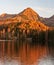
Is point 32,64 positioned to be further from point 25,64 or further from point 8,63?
point 8,63

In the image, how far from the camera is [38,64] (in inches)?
2808

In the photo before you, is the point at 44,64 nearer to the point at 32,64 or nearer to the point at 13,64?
the point at 32,64

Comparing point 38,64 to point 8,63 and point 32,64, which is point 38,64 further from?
point 8,63

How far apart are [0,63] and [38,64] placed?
10420mm

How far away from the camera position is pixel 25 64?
7006cm

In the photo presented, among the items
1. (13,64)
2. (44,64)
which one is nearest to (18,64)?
(13,64)

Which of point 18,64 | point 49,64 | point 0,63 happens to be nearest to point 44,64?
point 49,64

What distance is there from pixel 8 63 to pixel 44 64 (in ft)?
32.0

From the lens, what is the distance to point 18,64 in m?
70.8

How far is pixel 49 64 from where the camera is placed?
71062 millimetres

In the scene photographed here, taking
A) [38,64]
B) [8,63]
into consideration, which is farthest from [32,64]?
[8,63]

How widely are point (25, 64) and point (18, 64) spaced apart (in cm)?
200

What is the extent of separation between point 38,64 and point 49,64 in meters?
2.91

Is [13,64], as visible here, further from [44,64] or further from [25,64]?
[44,64]
